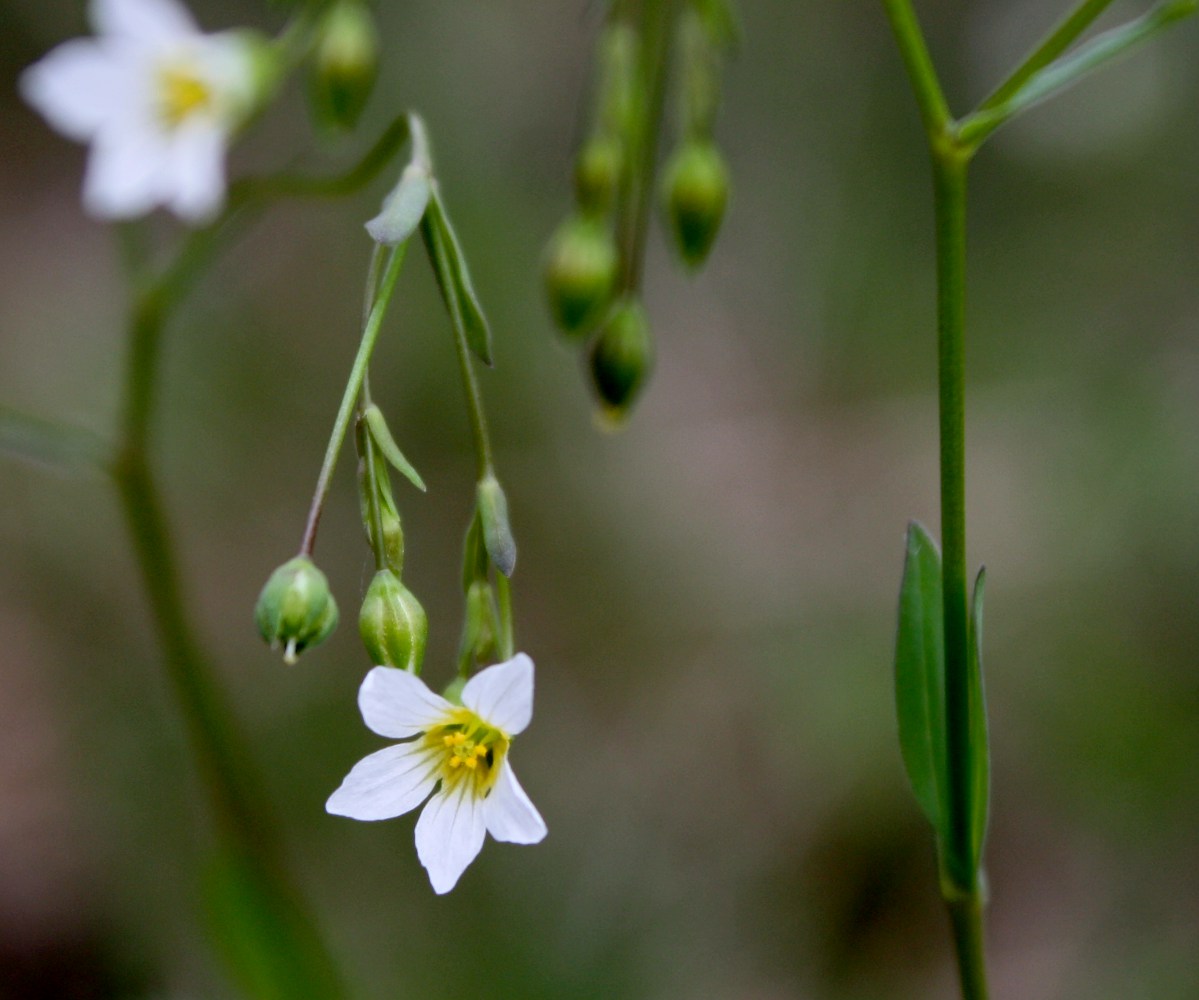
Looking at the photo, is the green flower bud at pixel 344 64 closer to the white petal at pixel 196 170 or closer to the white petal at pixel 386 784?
the white petal at pixel 196 170

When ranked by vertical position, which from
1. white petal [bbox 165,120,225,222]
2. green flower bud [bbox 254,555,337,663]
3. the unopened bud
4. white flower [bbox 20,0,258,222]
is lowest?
green flower bud [bbox 254,555,337,663]

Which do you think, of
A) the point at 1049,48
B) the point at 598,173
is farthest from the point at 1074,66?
the point at 598,173

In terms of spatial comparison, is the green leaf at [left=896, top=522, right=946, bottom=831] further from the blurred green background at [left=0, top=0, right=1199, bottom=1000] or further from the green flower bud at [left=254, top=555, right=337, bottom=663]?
the blurred green background at [left=0, top=0, right=1199, bottom=1000]

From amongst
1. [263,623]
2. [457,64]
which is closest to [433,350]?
[457,64]

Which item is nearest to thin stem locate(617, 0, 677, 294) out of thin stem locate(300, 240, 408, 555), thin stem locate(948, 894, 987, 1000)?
thin stem locate(300, 240, 408, 555)

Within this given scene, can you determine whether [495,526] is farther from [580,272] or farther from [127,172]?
[127,172]

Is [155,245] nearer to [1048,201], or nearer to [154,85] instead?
[154,85]

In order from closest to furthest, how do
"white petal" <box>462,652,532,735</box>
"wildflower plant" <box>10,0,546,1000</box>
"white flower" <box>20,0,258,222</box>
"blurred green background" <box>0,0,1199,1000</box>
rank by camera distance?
1. "white petal" <box>462,652,532,735</box>
2. "wildflower plant" <box>10,0,546,1000</box>
3. "white flower" <box>20,0,258,222</box>
4. "blurred green background" <box>0,0,1199,1000</box>
